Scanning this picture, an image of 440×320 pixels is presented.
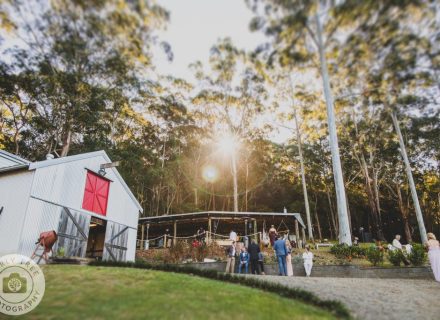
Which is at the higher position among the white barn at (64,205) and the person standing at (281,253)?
the white barn at (64,205)

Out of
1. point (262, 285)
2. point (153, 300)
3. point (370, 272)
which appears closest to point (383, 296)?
point (262, 285)

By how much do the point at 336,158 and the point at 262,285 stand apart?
36.1 feet

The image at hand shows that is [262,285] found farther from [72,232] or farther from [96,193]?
[96,193]

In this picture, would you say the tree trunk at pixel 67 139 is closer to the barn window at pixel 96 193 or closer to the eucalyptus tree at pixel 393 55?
the barn window at pixel 96 193

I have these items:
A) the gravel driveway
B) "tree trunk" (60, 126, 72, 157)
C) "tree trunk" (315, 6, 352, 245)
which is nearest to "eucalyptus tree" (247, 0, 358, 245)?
"tree trunk" (315, 6, 352, 245)

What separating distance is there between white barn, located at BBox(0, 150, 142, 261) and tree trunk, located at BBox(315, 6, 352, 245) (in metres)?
11.1

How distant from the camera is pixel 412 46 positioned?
65.3 feet

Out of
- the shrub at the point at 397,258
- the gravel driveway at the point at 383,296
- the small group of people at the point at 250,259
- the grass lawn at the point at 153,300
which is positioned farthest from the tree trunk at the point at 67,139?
the shrub at the point at 397,258

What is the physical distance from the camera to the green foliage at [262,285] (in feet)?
19.9

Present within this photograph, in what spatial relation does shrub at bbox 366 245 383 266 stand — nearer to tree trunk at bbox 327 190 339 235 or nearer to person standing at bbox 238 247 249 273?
person standing at bbox 238 247 249 273

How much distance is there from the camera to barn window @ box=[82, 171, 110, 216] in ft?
47.0

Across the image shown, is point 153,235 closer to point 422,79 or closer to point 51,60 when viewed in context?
point 51,60

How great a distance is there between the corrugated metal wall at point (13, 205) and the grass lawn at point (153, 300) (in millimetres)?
5164

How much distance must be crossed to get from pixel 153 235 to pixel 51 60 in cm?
1642
